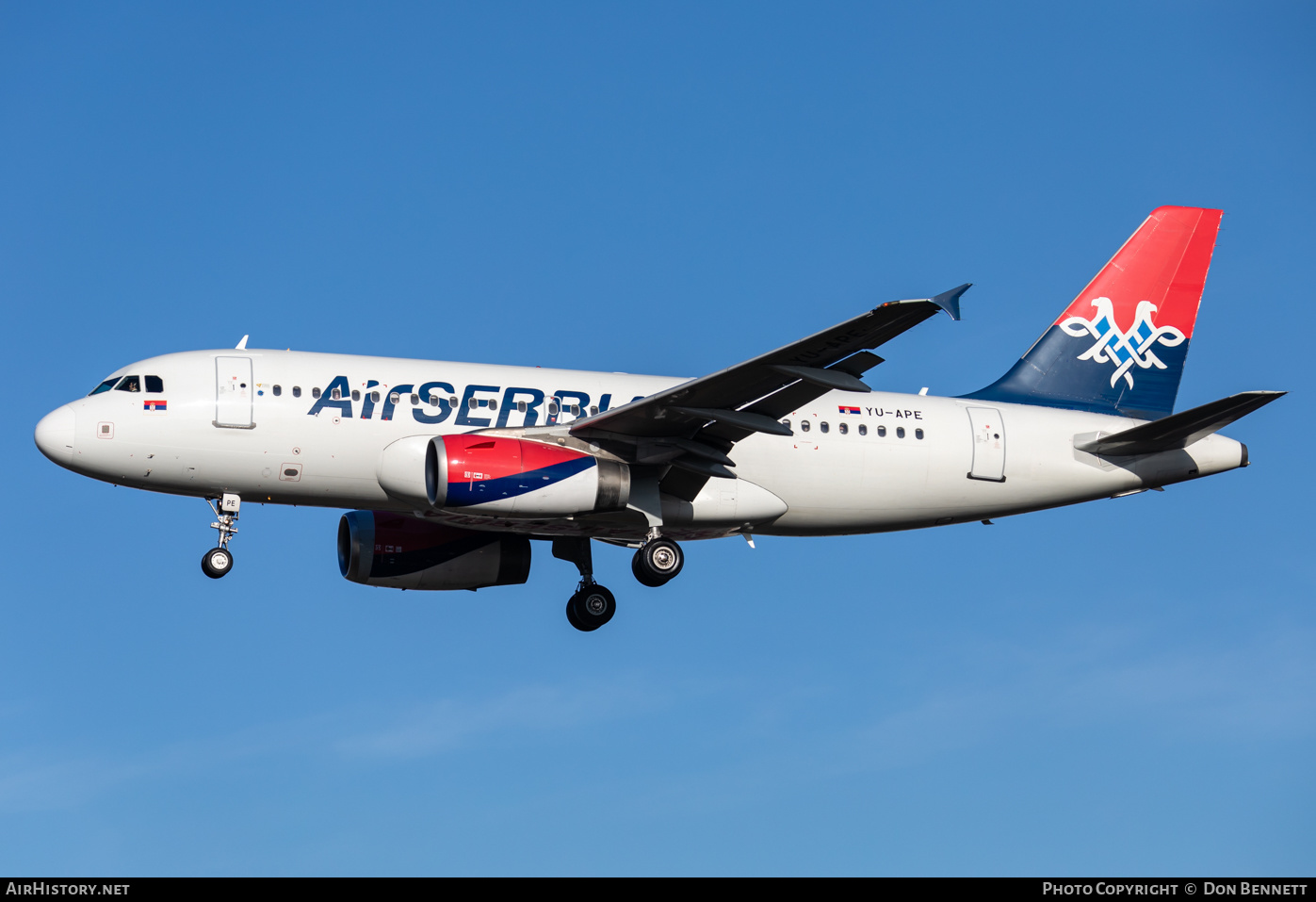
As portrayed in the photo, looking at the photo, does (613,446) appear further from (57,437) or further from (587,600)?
(57,437)

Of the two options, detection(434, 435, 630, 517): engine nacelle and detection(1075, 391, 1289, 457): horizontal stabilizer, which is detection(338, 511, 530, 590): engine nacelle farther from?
detection(1075, 391, 1289, 457): horizontal stabilizer

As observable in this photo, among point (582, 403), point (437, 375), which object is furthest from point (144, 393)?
point (582, 403)

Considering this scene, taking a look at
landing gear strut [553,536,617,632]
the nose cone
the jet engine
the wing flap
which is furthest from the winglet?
the nose cone

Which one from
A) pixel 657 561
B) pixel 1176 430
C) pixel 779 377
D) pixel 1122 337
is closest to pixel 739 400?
pixel 779 377

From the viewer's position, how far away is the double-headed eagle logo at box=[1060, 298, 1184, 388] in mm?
33719

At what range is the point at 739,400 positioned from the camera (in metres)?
26.8

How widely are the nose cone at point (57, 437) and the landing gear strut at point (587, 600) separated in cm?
1040

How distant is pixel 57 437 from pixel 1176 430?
22.1m

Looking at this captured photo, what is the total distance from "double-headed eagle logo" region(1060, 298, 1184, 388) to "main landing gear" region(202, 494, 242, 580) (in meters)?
19.0

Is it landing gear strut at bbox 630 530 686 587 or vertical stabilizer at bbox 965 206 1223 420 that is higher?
vertical stabilizer at bbox 965 206 1223 420

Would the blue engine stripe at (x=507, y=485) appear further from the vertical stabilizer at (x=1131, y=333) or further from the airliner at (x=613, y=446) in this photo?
the vertical stabilizer at (x=1131, y=333)

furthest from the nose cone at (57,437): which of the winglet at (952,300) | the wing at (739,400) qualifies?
the winglet at (952,300)

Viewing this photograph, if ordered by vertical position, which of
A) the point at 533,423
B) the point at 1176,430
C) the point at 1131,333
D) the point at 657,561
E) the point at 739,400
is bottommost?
the point at 657,561

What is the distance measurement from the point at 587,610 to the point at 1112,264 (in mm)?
14966
